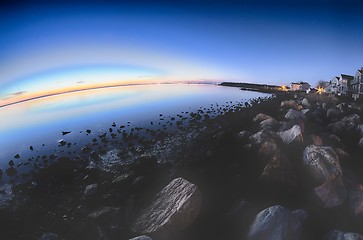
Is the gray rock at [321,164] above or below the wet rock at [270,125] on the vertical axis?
below

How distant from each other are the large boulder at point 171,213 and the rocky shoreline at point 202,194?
0.03 metres

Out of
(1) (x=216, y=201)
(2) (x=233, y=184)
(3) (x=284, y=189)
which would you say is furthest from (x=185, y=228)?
(3) (x=284, y=189)

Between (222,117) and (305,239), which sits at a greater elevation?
(222,117)

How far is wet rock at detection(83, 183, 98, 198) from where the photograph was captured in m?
9.60

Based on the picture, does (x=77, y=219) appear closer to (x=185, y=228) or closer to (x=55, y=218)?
(x=55, y=218)

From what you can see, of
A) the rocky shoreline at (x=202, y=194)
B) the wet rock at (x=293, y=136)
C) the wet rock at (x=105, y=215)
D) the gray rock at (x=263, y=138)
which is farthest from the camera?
the gray rock at (x=263, y=138)

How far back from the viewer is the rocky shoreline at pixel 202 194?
680 centimetres

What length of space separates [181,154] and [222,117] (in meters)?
12.2

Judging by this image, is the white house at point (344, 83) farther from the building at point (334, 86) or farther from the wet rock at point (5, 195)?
the wet rock at point (5, 195)

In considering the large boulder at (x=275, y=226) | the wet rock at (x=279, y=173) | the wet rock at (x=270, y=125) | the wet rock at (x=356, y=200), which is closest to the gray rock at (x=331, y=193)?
the wet rock at (x=356, y=200)

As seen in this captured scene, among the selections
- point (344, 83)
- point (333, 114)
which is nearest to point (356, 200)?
point (333, 114)

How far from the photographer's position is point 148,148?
14.9 meters

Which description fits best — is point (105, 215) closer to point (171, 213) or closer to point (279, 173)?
point (171, 213)

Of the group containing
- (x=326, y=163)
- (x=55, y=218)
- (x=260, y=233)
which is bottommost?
(x=55, y=218)
